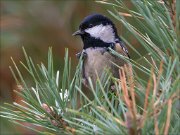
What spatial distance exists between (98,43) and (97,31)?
69 mm

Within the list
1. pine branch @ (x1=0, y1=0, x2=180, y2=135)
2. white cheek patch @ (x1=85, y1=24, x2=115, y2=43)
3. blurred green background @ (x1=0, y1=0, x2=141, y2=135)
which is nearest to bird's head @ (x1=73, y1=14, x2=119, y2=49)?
white cheek patch @ (x1=85, y1=24, x2=115, y2=43)

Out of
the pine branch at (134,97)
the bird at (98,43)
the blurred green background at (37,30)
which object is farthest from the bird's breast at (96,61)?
the pine branch at (134,97)

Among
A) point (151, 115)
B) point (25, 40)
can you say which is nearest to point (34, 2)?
point (25, 40)

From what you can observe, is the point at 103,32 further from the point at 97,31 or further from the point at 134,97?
the point at 134,97

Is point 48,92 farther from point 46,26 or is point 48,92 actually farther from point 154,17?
point 46,26

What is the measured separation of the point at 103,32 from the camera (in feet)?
7.16

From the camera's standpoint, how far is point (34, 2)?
9.37 ft

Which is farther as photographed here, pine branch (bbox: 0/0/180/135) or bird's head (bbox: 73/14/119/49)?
bird's head (bbox: 73/14/119/49)

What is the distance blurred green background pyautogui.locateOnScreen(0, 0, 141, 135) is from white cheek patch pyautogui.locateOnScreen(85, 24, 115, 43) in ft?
0.74

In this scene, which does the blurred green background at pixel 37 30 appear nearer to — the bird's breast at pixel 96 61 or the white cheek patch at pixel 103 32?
the white cheek patch at pixel 103 32

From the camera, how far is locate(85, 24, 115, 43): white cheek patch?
217cm

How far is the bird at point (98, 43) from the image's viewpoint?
208 cm

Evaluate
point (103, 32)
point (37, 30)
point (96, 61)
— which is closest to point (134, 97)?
point (96, 61)

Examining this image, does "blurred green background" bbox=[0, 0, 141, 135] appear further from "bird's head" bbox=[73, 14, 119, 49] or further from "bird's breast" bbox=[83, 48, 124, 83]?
"bird's breast" bbox=[83, 48, 124, 83]
